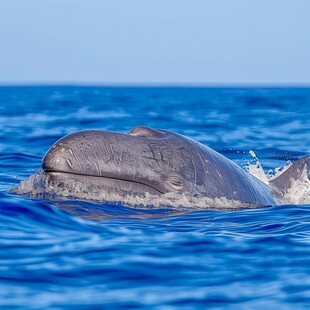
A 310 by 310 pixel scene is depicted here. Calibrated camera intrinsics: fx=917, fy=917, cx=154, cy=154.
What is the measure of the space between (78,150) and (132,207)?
1.04 metres

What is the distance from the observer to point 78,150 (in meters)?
12.2

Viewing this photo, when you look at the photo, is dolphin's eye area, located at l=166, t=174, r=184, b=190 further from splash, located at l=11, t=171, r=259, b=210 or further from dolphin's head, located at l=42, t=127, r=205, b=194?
splash, located at l=11, t=171, r=259, b=210

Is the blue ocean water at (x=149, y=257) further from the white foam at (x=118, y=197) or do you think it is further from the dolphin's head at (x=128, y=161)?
the dolphin's head at (x=128, y=161)

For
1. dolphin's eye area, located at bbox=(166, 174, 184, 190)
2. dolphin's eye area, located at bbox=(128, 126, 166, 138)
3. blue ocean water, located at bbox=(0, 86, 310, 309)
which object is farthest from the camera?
dolphin's eye area, located at bbox=(128, 126, 166, 138)

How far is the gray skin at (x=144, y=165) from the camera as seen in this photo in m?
12.2

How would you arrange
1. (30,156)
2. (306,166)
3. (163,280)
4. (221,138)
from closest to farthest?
(163,280)
(306,166)
(30,156)
(221,138)

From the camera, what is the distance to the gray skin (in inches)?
479

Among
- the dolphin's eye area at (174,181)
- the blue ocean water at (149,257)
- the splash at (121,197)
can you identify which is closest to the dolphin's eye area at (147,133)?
the dolphin's eye area at (174,181)

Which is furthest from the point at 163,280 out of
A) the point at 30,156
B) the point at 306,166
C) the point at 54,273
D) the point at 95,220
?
the point at 30,156

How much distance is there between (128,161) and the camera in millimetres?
12328

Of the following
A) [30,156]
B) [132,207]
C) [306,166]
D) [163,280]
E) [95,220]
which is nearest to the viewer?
[163,280]

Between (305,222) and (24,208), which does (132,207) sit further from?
(305,222)

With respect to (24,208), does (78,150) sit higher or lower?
higher

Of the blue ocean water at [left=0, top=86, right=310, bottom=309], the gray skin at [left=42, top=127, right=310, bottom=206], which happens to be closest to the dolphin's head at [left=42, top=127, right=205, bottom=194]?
the gray skin at [left=42, top=127, right=310, bottom=206]
